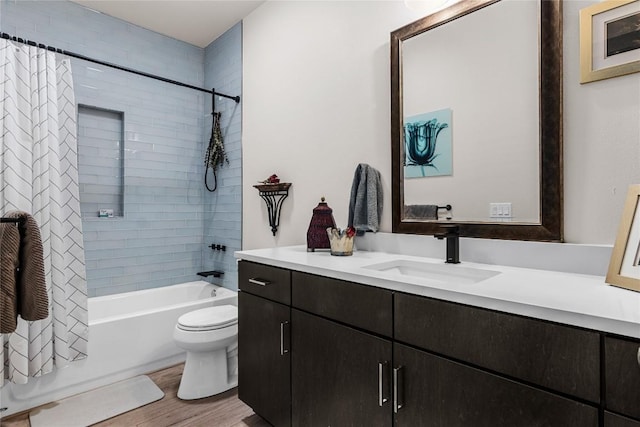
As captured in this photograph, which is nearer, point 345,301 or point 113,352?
point 345,301

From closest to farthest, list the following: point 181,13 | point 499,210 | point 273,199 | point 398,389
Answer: point 398,389 → point 499,210 → point 273,199 → point 181,13

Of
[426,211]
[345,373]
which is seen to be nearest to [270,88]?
[426,211]

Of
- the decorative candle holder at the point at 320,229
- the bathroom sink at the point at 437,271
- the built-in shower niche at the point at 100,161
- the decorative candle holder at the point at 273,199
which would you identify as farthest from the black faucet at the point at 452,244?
the built-in shower niche at the point at 100,161

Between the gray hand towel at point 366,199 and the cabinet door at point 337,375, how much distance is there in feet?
1.96

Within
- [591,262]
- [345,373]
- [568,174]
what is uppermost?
[568,174]

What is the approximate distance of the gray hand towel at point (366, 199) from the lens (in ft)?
6.03

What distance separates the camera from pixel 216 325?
2.14m

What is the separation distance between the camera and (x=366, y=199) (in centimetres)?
185

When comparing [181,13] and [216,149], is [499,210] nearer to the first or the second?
[216,149]

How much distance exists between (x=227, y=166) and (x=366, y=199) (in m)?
1.68

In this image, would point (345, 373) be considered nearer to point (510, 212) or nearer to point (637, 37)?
point (510, 212)

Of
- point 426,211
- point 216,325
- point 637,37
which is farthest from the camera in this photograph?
point 216,325

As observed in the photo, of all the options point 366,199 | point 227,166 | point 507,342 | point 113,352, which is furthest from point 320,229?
point 113,352

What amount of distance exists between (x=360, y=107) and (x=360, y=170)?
39 centimetres
